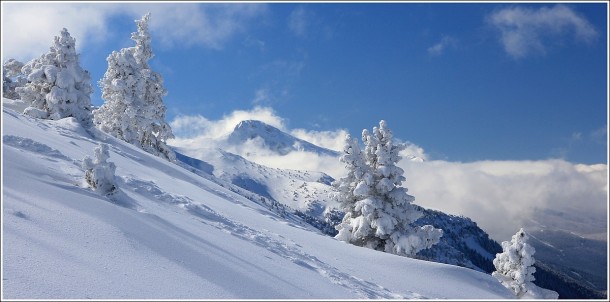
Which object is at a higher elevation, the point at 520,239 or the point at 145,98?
the point at 145,98

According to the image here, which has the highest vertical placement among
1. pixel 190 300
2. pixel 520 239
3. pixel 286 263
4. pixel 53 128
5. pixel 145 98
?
pixel 145 98

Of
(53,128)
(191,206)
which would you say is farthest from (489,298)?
(53,128)

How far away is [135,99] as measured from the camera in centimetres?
4084

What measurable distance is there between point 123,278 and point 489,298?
12723 mm

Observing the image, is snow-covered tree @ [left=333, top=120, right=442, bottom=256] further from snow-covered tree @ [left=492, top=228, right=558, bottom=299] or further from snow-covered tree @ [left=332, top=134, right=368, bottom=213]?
snow-covered tree @ [left=492, top=228, right=558, bottom=299]

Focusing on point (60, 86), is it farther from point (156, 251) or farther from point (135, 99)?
point (156, 251)

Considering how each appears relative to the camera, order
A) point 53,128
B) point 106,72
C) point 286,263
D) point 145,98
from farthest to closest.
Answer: point 145,98, point 106,72, point 53,128, point 286,263

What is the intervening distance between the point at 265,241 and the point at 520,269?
79.9ft

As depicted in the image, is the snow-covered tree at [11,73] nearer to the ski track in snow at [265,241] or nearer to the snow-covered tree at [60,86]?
the snow-covered tree at [60,86]

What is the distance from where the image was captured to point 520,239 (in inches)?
1266

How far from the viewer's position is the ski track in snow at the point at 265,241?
12242 millimetres

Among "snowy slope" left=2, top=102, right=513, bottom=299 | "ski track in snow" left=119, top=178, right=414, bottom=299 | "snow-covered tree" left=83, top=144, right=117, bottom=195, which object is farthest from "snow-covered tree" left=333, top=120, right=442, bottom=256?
"snow-covered tree" left=83, top=144, right=117, bottom=195

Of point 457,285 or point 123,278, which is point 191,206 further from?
point 457,285

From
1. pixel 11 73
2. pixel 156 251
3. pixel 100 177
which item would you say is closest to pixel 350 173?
pixel 100 177
